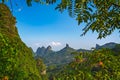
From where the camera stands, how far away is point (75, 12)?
695 centimetres

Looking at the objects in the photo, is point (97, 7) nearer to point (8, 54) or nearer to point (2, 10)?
point (8, 54)

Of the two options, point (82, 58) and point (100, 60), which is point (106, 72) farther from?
point (82, 58)

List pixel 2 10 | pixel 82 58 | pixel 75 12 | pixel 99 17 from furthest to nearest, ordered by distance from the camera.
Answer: pixel 2 10 → pixel 99 17 → pixel 82 58 → pixel 75 12

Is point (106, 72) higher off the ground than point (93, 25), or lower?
lower

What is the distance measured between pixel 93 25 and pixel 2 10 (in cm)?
6440

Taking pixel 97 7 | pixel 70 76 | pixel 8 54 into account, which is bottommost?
pixel 70 76

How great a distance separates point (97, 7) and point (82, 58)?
4.04ft

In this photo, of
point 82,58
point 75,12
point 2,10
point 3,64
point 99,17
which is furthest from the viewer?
point 2,10

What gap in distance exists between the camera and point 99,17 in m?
7.89

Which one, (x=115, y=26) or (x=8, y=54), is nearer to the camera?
(x=115, y=26)

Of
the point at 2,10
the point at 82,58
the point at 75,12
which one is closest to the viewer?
the point at 75,12

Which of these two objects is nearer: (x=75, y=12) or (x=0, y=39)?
(x=75, y=12)

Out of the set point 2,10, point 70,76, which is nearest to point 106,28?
point 70,76

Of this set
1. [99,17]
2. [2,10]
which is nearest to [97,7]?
[99,17]
